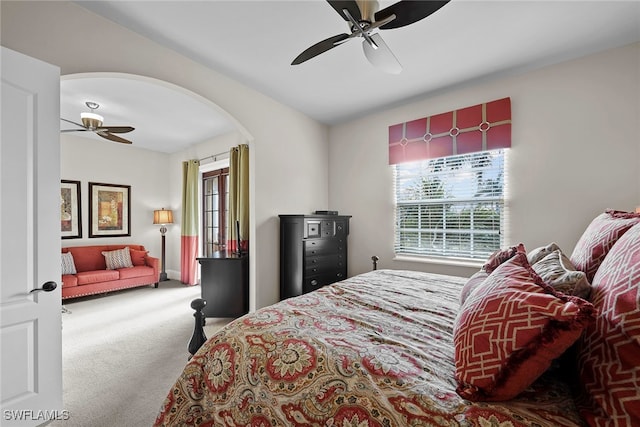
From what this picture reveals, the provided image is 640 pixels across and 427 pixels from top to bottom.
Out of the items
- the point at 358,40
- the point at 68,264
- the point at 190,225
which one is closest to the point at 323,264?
the point at 358,40

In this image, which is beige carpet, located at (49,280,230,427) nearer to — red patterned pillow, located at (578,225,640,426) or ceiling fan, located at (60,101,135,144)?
red patterned pillow, located at (578,225,640,426)

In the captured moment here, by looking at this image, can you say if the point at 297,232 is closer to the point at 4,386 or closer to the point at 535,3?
the point at 4,386

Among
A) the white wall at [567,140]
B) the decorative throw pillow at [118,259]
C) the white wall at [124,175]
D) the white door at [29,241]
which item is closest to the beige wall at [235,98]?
the white door at [29,241]

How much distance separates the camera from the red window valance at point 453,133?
9.42 feet

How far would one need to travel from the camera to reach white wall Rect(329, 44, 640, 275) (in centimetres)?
232

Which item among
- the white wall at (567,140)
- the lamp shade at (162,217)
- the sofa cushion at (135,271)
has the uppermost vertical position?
the white wall at (567,140)

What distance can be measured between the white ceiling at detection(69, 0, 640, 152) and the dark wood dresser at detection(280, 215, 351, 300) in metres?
1.67

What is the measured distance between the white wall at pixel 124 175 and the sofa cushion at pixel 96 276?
0.85m

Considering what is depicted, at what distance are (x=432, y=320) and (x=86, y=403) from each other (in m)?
2.39

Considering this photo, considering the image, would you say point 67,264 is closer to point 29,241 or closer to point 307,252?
point 29,241

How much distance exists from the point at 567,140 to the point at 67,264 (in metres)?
6.82

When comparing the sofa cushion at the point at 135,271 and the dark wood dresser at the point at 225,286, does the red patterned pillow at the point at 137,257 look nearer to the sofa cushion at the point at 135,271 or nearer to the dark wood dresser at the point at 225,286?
the sofa cushion at the point at 135,271

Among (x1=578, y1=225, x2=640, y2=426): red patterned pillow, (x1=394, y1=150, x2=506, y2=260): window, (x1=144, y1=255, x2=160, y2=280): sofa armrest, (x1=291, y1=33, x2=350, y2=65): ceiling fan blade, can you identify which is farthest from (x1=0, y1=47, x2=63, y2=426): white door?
(x1=144, y1=255, x2=160, y2=280): sofa armrest

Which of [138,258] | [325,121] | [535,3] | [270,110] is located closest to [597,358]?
[535,3]
